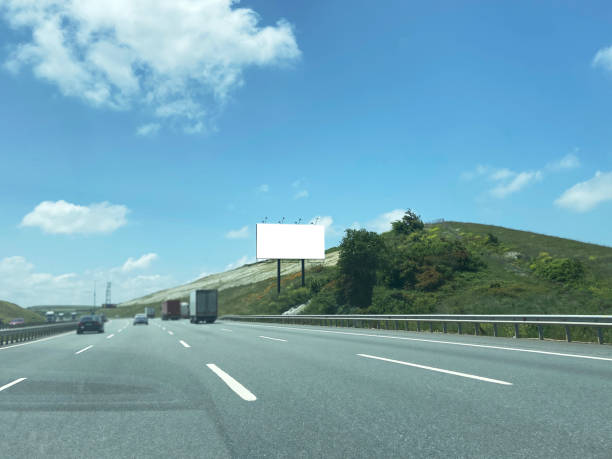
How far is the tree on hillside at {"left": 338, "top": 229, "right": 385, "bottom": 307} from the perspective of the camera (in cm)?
4894


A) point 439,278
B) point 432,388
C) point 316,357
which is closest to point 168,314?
point 439,278

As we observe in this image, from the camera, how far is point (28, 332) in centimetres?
2327

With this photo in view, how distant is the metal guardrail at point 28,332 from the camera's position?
20359 millimetres

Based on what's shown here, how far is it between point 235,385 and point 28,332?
67.0ft

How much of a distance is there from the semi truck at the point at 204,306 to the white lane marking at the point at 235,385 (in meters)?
37.0

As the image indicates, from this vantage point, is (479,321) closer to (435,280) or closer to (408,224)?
(435,280)

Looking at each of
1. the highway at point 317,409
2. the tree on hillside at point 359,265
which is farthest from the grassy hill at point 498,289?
the highway at point 317,409

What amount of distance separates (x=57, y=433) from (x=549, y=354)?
31.5ft

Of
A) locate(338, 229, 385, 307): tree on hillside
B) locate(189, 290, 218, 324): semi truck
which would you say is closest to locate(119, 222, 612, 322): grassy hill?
locate(338, 229, 385, 307): tree on hillside

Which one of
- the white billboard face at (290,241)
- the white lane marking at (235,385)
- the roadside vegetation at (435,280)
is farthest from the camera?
the white billboard face at (290,241)

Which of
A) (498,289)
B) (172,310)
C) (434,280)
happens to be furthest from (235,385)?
(172,310)

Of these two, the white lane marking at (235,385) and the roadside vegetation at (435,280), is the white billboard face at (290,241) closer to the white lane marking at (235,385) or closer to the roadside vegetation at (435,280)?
the roadside vegetation at (435,280)

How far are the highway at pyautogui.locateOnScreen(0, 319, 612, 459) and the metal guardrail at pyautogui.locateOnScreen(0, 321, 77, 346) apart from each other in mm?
12775

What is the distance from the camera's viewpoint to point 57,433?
15.0ft
